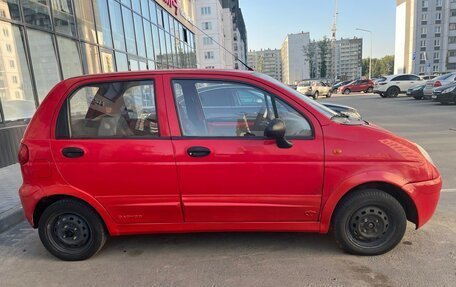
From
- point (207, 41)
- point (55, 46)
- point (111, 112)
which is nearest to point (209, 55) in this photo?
point (207, 41)

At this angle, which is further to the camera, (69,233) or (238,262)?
(69,233)

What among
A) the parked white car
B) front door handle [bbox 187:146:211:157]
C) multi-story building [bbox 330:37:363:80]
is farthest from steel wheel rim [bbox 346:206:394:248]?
multi-story building [bbox 330:37:363:80]

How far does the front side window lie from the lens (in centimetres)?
321

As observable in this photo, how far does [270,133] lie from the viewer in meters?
3.03

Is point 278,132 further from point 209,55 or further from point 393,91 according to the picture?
point 209,55

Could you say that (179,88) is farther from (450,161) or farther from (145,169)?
(450,161)

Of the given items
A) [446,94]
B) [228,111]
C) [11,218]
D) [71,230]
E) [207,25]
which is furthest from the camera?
[207,25]

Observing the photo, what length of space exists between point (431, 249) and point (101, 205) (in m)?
3.14

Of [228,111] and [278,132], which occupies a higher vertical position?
[228,111]

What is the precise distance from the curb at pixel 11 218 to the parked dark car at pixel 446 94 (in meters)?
18.3

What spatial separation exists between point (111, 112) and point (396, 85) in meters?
26.5

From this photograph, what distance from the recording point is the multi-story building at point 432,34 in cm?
7819

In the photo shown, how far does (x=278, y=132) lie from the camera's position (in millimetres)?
3006

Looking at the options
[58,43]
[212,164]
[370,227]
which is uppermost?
[58,43]
